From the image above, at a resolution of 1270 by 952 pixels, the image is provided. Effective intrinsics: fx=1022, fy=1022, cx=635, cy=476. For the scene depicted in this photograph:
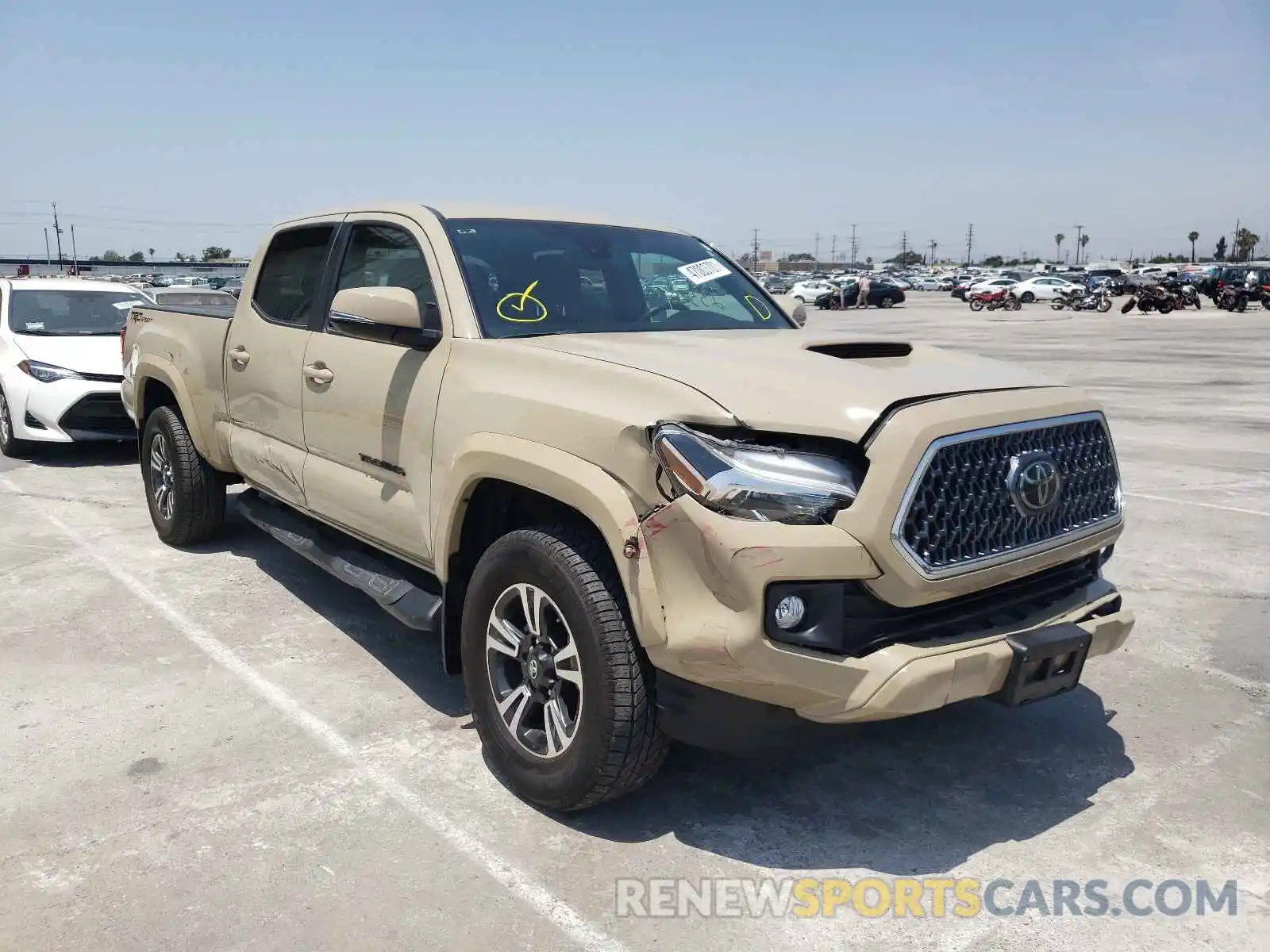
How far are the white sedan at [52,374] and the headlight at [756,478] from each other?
24.6 feet

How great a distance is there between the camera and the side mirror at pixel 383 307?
356cm

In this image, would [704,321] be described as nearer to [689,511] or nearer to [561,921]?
[689,511]

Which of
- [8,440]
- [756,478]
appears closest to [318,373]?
[756,478]

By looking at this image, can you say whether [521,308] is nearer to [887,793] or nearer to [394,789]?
[394,789]

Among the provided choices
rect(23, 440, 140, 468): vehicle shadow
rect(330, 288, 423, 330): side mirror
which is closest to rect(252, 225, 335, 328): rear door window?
rect(330, 288, 423, 330): side mirror

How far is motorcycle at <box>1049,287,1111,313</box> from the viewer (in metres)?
41.8

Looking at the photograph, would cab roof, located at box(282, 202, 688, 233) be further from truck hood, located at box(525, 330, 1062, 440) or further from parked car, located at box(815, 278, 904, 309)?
parked car, located at box(815, 278, 904, 309)

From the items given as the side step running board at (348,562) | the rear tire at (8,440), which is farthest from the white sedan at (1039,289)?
the side step running board at (348,562)

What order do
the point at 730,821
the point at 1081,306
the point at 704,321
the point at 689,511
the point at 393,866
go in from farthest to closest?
the point at 1081,306
the point at 704,321
the point at 730,821
the point at 393,866
the point at 689,511

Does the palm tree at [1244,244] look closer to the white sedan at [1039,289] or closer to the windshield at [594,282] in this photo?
the white sedan at [1039,289]

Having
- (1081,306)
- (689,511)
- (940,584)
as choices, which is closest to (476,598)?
(689,511)

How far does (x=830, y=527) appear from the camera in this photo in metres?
2.67

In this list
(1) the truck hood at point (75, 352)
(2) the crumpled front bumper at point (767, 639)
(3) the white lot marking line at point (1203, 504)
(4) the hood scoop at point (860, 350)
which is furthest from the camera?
(1) the truck hood at point (75, 352)

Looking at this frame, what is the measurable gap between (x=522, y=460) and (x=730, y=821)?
1.32 m
